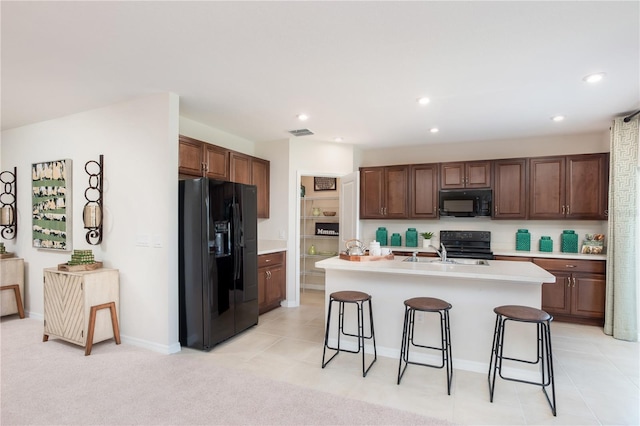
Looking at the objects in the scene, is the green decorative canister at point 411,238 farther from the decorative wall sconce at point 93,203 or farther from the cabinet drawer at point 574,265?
the decorative wall sconce at point 93,203

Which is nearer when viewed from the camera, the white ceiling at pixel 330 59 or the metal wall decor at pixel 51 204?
the white ceiling at pixel 330 59

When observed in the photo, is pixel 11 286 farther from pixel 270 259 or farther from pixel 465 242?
pixel 465 242

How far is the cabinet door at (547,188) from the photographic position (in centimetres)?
461

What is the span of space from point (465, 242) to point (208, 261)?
3.85m

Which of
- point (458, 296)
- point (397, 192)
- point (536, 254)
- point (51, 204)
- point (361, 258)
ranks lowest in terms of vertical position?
point (458, 296)

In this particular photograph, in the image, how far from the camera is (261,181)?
16.9 feet

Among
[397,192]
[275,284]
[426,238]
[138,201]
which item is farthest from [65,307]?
[426,238]

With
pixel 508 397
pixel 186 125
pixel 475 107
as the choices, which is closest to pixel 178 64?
pixel 186 125

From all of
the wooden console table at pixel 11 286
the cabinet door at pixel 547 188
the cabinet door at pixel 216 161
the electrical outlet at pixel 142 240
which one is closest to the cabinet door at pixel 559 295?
the cabinet door at pixel 547 188

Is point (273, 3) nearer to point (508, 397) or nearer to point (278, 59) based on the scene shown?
point (278, 59)

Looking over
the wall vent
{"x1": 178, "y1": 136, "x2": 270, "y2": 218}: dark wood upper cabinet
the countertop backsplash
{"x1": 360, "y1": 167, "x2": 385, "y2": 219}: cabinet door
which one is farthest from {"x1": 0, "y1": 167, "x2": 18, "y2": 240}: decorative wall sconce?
the countertop backsplash

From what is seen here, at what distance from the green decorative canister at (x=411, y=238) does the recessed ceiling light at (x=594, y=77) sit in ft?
10.2

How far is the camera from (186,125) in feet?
13.8

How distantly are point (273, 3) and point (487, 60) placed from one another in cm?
170
